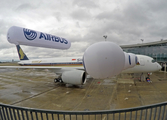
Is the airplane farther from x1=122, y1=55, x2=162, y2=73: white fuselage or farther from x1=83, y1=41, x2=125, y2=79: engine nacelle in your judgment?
x1=83, y1=41, x2=125, y2=79: engine nacelle

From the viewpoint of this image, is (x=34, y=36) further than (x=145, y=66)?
Yes

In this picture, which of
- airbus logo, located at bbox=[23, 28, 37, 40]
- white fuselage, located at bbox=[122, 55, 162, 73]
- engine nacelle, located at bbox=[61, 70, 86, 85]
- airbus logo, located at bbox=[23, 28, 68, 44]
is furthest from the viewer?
airbus logo, located at bbox=[23, 28, 68, 44]

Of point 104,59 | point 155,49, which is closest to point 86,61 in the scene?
point 104,59

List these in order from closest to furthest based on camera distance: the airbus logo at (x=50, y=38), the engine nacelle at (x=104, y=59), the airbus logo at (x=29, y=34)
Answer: the engine nacelle at (x=104, y=59)
the airbus logo at (x=29, y=34)
the airbus logo at (x=50, y=38)

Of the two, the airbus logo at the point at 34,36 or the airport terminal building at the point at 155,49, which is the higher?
the airbus logo at the point at 34,36

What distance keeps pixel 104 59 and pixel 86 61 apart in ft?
2.27

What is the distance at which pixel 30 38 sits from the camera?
14453 millimetres

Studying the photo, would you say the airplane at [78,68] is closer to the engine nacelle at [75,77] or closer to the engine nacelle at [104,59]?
the engine nacelle at [75,77]

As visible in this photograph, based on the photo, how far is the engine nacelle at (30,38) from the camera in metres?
13.2

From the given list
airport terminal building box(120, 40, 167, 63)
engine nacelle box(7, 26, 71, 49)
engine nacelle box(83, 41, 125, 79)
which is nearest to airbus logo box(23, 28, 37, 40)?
engine nacelle box(7, 26, 71, 49)

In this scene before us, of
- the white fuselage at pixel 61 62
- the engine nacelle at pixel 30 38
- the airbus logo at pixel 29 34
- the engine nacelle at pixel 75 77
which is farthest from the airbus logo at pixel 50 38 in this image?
the engine nacelle at pixel 75 77

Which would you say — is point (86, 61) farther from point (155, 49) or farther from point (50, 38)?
point (155, 49)

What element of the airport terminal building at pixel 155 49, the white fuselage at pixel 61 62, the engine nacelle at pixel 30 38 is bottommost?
the white fuselage at pixel 61 62

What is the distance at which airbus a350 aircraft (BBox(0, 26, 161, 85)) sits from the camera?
145 inches
